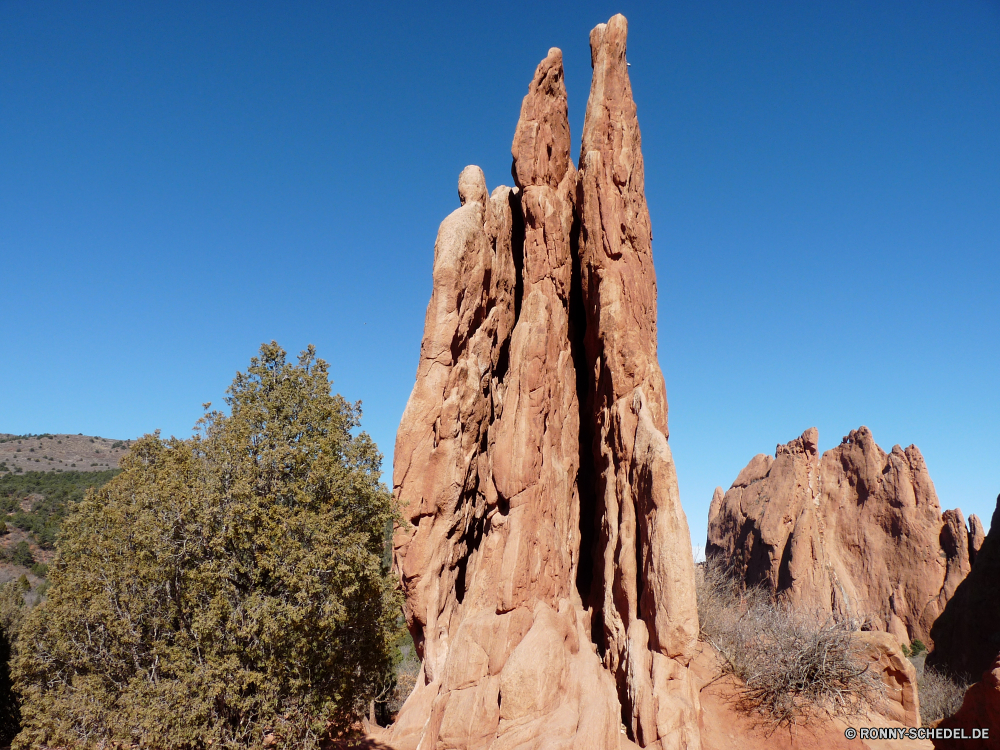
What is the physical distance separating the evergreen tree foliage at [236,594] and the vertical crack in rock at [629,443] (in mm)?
5553

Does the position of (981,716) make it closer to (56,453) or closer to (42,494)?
(42,494)

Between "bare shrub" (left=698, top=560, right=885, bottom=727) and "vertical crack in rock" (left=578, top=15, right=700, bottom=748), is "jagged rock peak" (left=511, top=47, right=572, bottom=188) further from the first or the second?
"bare shrub" (left=698, top=560, right=885, bottom=727)

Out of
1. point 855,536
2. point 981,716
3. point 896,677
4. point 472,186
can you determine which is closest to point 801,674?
point 896,677

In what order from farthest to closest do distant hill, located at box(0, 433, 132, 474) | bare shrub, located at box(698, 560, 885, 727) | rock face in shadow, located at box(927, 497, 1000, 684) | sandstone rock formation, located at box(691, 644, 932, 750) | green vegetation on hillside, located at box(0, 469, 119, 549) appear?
distant hill, located at box(0, 433, 132, 474)
green vegetation on hillside, located at box(0, 469, 119, 549)
rock face in shadow, located at box(927, 497, 1000, 684)
bare shrub, located at box(698, 560, 885, 727)
sandstone rock formation, located at box(691, 644, 932, 750)

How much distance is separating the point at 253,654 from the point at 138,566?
11.5 ft

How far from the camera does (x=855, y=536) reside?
49156mm

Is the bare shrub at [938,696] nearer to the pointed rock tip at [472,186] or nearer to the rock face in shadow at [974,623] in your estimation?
the rock face in shadow at [974,623]

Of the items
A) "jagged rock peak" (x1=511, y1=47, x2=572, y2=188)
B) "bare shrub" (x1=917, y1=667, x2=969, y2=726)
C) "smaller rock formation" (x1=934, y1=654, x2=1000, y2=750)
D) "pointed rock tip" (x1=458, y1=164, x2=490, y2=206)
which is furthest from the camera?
"bare shrub" (x1=917, y1=667, x2=969, y2=726)

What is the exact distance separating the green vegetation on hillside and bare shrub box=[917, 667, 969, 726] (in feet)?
169

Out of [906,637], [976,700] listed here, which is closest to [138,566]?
[976,700]

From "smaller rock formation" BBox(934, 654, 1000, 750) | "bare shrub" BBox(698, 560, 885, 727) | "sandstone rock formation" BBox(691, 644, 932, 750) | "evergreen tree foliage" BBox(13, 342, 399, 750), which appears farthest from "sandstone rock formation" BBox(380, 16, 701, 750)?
"smaller rock formation" BBox(934, 654, 1000, 750)

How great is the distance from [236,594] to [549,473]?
7780mm

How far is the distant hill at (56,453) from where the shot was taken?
75250mm

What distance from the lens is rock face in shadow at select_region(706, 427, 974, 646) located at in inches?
1752
